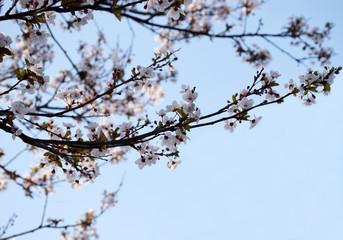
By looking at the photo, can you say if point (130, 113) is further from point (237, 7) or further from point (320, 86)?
point (320, 86)

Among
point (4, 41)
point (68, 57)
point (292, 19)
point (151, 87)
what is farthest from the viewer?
point (292, 19)

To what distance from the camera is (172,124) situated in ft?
7.77

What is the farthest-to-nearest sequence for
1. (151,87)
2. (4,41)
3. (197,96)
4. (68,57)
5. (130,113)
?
(130,113) → (68,57) → (151,87) → (197,96) → (4,41)

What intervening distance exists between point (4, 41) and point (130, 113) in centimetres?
517

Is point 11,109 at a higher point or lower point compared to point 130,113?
lower

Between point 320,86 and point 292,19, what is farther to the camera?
point 292,19

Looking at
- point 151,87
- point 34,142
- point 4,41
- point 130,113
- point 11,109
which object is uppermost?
point 130,113

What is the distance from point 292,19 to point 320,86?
15.5 ft

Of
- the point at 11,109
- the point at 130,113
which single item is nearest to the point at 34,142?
the point at 11,109

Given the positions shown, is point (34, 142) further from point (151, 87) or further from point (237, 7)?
point (237, 7)

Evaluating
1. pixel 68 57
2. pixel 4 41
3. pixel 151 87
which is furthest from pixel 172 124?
pixel 68 57

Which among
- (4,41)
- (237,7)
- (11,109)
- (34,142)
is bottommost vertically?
(34,142)

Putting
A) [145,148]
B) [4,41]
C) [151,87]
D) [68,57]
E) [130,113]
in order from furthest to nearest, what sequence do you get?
[130,113], [68,57], [151,87], [145,148], [4,41]

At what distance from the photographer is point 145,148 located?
2590mm
